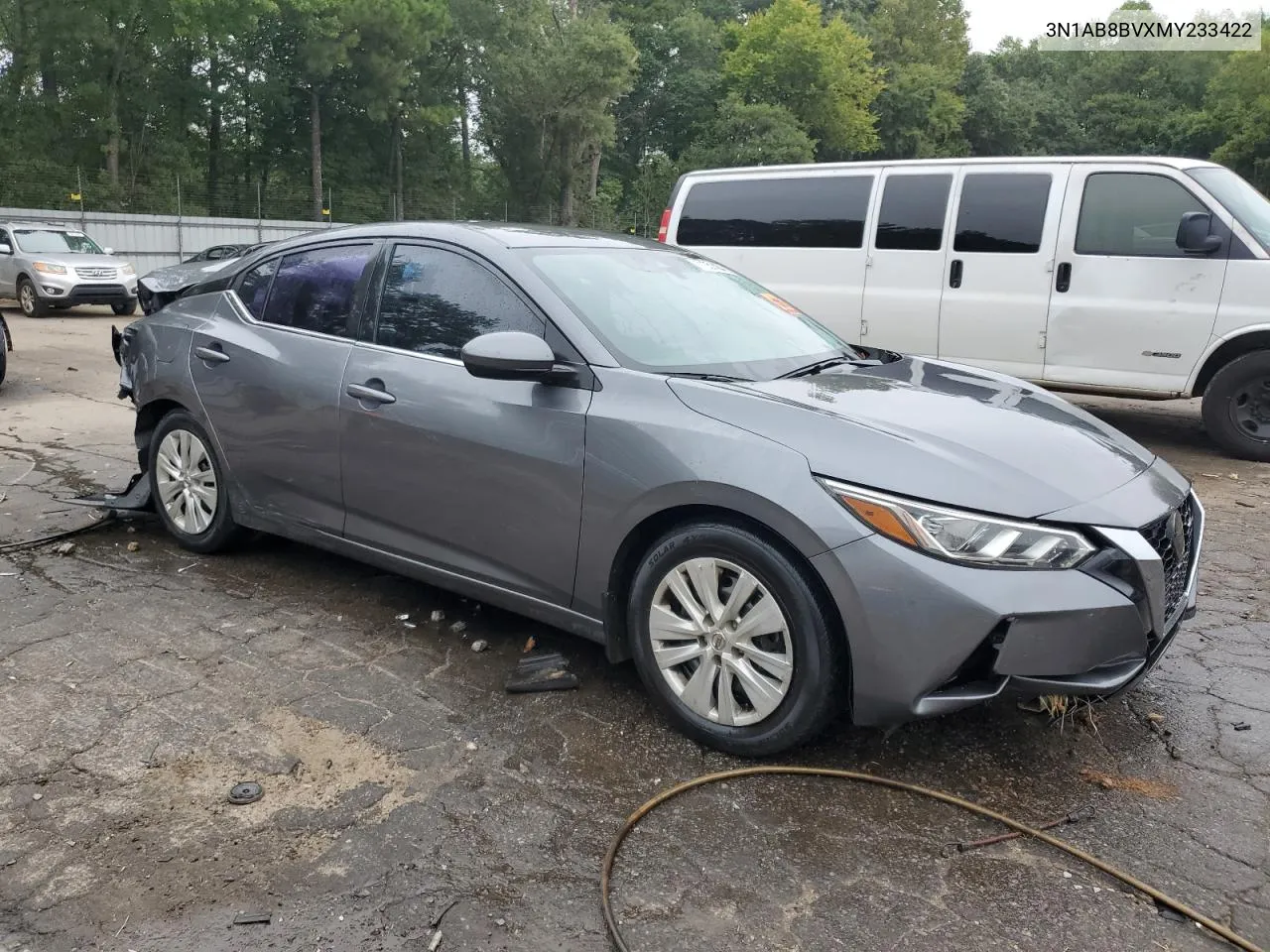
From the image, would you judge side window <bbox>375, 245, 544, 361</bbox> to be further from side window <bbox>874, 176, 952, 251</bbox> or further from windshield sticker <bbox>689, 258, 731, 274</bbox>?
side window <bbox>874, 176, 952, 251</bbox>

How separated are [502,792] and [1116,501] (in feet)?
6.37

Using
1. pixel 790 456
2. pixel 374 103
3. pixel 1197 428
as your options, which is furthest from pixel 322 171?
pixel 790 456

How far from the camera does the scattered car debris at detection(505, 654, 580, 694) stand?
3.53 metres

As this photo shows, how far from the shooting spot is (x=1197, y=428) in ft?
27.7

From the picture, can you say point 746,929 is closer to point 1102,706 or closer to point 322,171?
→ point 1102,706

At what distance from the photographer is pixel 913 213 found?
26.3 ft

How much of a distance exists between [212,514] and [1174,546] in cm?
396

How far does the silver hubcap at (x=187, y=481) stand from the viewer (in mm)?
4723

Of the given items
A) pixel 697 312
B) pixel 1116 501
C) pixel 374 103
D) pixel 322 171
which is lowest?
pixel 1116 501

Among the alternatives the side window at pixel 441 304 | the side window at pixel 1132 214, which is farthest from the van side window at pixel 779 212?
the side window at pixel 441 304

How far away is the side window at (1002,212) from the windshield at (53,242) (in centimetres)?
1616

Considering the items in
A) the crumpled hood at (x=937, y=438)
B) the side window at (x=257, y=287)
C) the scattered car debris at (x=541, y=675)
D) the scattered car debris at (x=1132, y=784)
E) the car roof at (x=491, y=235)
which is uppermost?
the car roof at (x=491, y=235)

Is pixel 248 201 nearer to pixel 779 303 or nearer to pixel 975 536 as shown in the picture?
pixel 779 303

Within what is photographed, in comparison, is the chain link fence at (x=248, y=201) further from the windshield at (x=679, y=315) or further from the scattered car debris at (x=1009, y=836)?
the scattered car debris at (x=1009, y=836)
